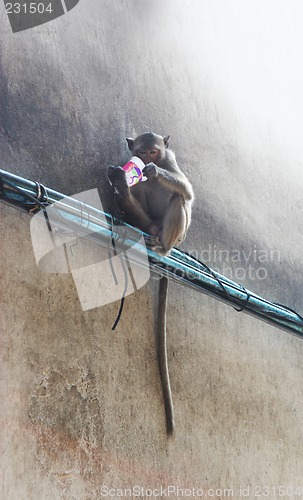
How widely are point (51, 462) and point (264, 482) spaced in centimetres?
280

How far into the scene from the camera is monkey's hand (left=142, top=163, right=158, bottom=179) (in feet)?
19.3

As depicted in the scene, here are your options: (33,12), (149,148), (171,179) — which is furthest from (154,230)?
(33,12)

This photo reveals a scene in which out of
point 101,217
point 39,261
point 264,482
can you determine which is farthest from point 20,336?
point 264,482

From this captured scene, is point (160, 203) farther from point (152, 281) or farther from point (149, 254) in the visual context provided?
point (152, 281)

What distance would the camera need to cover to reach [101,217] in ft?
18.2

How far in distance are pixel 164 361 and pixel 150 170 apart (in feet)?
5.26

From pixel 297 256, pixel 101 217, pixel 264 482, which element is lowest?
pixel 264 482

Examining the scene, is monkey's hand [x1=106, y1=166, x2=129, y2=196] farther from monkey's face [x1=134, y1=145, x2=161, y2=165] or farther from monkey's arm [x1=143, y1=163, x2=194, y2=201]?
monkey's face [x1=134, y1=145, x2=161, y2=165]

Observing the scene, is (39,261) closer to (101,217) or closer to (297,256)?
(101,217)

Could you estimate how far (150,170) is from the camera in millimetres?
5871

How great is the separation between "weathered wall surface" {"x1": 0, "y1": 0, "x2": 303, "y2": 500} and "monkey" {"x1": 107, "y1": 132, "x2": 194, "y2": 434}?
115 millimetres

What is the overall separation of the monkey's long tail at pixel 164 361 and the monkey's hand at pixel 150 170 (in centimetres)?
103
